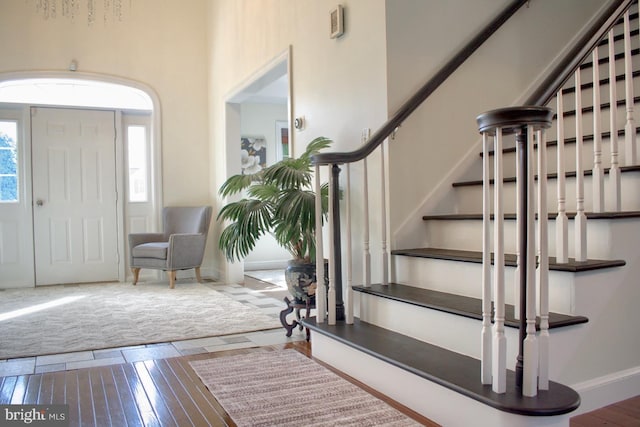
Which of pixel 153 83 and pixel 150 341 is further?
pixel 153 83

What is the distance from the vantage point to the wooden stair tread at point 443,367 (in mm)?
1617

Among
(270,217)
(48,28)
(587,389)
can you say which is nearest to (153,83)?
(48,28)

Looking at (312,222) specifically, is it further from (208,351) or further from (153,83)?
(153,83)

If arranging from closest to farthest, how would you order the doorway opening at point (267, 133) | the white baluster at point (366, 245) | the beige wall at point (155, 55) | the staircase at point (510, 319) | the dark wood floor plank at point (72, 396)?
the staircase at point (510, 319), the dark wood floor plank at point (72, 396), the white baluster at point (366, 245), the beige wall at point (155, 55), the doorway opening at point (267, 133)

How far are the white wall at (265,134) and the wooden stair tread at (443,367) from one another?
4.91 m

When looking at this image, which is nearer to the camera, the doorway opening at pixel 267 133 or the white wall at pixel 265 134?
the doorway opening at pixel 267 133

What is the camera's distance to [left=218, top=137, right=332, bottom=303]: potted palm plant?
3121mm

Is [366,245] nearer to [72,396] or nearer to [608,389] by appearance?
[608,389]

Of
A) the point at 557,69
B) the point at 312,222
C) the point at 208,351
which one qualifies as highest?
the point at 557,69

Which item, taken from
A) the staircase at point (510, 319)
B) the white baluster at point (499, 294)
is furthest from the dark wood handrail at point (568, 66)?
the white baluster at point (499, 294)

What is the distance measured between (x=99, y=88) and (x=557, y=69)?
611 cm

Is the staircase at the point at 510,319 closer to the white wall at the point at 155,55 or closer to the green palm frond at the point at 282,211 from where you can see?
the green palm frond at the point at 282,211

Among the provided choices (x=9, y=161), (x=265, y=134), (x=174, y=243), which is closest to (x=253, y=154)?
(x=265, y=134)

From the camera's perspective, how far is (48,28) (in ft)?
20.0
